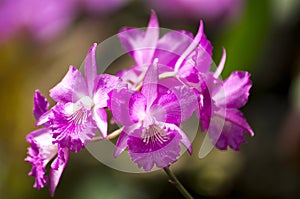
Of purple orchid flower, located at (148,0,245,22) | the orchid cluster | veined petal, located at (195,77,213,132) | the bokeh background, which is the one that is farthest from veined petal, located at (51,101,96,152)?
purple orchid flower, located at (148,0,245,22)

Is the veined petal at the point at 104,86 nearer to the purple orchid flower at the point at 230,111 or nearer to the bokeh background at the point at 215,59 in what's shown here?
the purple orchid flower at the point at 230,111

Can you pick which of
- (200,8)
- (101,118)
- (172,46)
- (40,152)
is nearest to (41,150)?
(40,152)

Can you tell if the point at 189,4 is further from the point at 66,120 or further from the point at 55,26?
the point at 66,120

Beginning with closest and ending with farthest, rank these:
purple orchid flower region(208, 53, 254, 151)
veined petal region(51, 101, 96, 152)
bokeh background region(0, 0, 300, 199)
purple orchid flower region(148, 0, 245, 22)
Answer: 1. veined petal region(51, 101, 96, 152)
2. purple orchid flower region(208, 53, 254, 151)
3. bokeh background region(0, 0, 300, 199)
4. purple orchid flower region(148, 0, 245, 22)

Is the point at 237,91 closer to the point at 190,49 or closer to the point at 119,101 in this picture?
the point at 190,49

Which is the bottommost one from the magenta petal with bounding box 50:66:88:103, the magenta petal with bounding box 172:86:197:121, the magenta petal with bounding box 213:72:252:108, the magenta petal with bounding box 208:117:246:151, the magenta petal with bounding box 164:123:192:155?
the magenta petal with bounding box 208:117:246:151

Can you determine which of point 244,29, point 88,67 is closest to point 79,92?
point 88,67

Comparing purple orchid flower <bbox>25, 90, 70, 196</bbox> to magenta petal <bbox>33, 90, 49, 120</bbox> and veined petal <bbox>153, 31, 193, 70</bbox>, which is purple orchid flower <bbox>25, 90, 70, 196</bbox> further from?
veined petal <bbox>153, 31, 193, 70</bbox>

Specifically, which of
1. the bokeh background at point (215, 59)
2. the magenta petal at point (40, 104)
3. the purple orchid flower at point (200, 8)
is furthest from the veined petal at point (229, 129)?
the purple orchid flower at point (200, 8)
